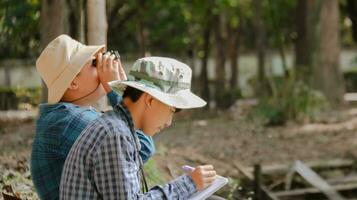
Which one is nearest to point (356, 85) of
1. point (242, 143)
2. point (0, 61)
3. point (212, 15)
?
point (212, 15)

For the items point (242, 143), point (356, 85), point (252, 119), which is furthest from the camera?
point (356, 85)

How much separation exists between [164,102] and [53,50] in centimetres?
101

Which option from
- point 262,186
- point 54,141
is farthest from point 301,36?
point 54,141

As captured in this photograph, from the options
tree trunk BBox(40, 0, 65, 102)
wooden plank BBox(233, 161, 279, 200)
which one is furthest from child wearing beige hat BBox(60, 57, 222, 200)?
tree trunk BBox(40, 0, 65, 102)

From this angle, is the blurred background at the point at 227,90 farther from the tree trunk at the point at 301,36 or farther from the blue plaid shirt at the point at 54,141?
the blue plaid shirt at the point at 54,141

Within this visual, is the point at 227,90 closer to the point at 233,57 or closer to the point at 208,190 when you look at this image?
the point at 233,57

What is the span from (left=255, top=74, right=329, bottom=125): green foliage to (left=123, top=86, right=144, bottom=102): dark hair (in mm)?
11644

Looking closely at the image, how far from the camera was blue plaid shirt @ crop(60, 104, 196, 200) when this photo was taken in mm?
3234

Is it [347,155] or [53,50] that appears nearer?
[53,50]

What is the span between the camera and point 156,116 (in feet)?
11.3

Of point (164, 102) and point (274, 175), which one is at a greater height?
point (164, 102)

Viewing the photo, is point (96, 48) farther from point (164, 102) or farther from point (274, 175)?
point (274, 175)

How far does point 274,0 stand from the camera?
25.6m

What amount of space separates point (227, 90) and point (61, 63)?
54.5 feet
